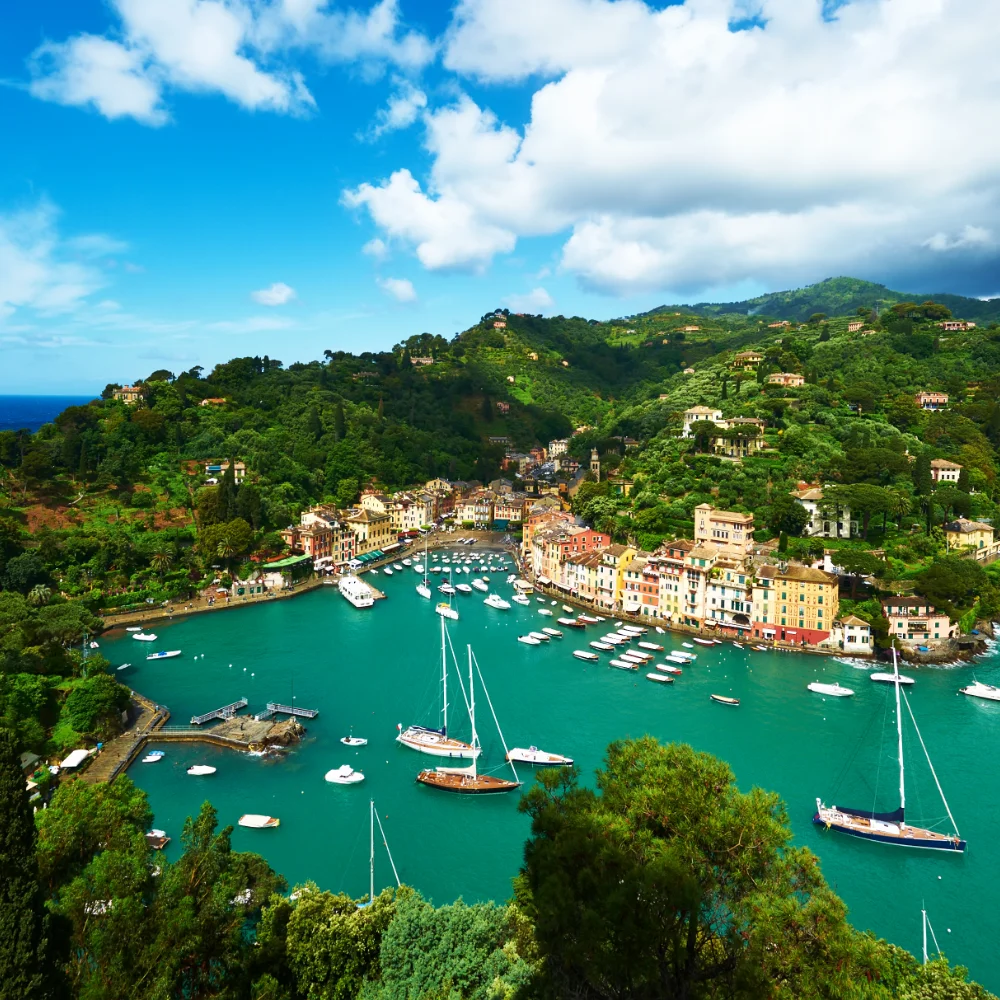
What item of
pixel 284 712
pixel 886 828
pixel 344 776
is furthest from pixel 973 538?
pixel 284 712

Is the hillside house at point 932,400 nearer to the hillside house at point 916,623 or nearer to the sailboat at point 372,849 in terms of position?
the hillside house at point 916,623

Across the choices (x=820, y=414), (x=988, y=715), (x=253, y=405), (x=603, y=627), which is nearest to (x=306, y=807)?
(x=603, y=627)

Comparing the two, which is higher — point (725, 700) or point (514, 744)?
point (725, 700)

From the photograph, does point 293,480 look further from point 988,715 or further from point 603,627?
point 988,715

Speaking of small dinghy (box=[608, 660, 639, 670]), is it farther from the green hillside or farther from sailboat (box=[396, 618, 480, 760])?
the green hillside

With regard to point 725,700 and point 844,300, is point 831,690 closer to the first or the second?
point 725,700

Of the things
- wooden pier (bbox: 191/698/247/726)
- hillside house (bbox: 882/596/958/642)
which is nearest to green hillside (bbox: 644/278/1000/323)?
hillside house (bbox: 882/596/958/642)

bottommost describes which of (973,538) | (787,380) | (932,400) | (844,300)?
(973,538)
